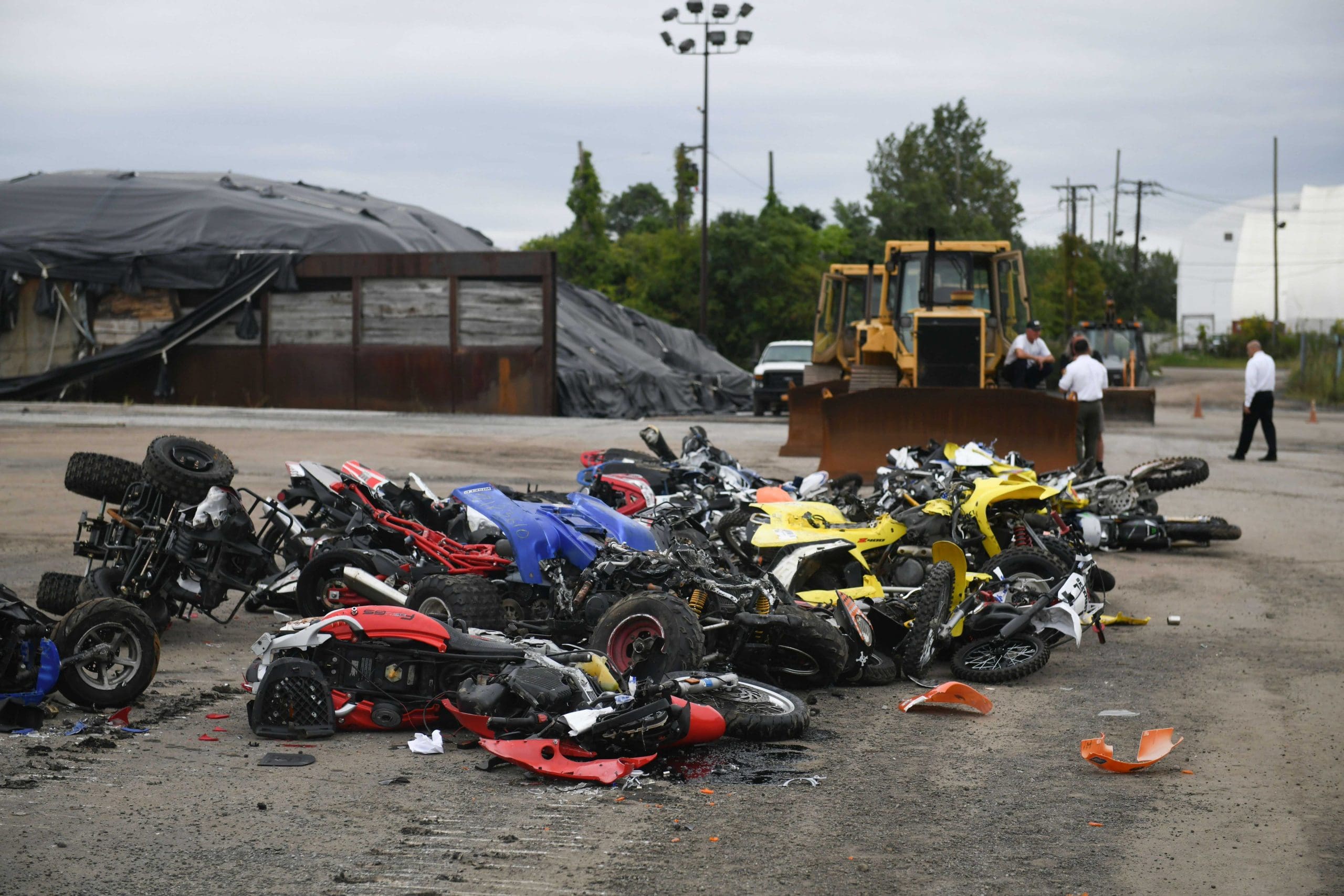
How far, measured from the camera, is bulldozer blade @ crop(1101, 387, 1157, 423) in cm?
2423

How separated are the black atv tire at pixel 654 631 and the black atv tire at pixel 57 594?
10.3 ft

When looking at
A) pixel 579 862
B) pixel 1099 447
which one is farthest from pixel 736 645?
pixel 1099 447

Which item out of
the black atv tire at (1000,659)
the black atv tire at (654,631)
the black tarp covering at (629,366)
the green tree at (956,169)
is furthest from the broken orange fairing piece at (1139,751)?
the green tree at (956,169)

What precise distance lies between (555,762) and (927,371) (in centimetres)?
1369

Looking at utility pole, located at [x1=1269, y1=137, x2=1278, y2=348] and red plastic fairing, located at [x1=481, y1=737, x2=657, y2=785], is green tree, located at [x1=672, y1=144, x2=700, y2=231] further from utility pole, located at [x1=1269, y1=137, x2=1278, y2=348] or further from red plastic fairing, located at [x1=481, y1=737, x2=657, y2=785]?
red plastic fairing, located at [x1=481, y1=737, x2=657, y2=785]

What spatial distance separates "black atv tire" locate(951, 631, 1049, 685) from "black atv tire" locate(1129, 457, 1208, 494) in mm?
6122

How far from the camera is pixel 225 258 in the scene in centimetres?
2939

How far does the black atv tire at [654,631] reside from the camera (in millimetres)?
6199

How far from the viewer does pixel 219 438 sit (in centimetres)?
1948

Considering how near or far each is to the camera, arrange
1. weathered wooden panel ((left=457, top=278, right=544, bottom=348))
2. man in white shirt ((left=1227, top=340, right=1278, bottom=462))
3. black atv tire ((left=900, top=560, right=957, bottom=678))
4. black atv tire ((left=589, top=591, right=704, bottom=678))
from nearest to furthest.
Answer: black atv tire ((left=589, top=591, right=704, bottom=678))
black atv tire ((left=900, top=560, right=957, bottom=678))
man in white shirt ((left=1227, top=340, right=1278, bottom=462))
weathered wooden panel ((left=457, top=278, right=544, bottom=348))

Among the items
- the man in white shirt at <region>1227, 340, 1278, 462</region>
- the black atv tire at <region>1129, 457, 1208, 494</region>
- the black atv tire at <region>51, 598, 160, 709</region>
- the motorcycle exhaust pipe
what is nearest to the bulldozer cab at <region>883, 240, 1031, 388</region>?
the man in white shirt at <region>1227, 340, 1278, 462</region>

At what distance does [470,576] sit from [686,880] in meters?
3.32

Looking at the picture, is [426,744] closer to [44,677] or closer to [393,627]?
[393,627]

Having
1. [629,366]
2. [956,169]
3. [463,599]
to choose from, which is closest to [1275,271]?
[956,169]
